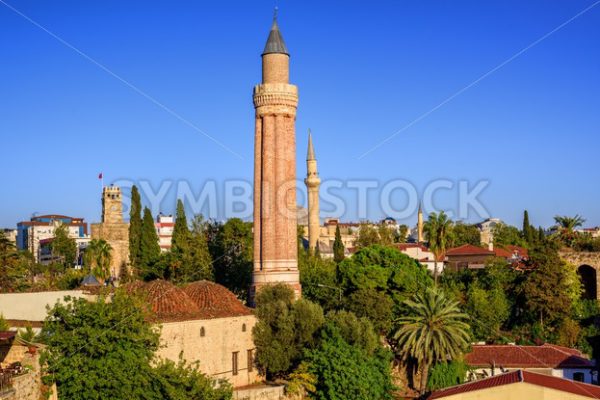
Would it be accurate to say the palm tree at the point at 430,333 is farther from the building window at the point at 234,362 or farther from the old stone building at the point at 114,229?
the old stone building at the point at 114,229

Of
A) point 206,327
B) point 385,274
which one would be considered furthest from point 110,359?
point 385,274

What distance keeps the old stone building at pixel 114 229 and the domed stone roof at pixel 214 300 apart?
3787 cm

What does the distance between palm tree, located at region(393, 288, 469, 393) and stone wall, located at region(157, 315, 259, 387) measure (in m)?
8.52

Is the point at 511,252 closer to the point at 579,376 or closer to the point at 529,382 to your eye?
the point at 579,376

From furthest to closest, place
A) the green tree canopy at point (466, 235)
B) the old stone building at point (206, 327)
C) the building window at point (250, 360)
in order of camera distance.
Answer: the green tree canopy at point (466, 235)
the building window at point (250, 360)
the old stone building at point (206, 327)

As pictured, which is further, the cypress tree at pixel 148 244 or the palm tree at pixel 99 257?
the palm tree at pixel 99 257

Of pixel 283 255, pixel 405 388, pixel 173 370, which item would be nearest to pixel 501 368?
pixel 405 388

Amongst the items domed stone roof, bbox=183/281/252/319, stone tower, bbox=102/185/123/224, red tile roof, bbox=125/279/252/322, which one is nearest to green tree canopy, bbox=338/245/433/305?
red tile roof, bbox=125/279/252/322

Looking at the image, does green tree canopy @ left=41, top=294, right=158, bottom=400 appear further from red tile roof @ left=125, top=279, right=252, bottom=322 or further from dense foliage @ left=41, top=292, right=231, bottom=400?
red tile roof @ left=125, top=279, right=252, bottom=322

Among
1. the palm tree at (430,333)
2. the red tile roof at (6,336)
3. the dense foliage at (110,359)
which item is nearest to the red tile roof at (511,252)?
the palm tree at (430,333)

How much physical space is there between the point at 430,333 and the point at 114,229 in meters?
50.2

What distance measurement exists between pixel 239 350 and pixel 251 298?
32.4 ft

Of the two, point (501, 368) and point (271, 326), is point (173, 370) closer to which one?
point (271, 326)

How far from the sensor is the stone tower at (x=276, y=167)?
47.9m
